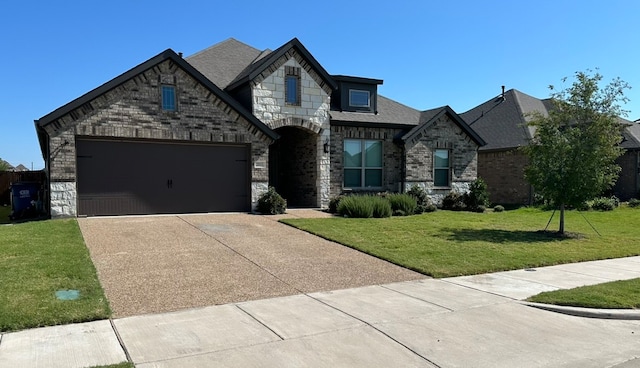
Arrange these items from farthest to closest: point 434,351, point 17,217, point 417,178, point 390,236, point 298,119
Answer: point 417,178 < point 298,119 < point 17,217 < point 390,236 < point 434,351

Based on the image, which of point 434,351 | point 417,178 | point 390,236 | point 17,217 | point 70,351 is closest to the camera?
point 70,351

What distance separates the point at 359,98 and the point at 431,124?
11.8 feet

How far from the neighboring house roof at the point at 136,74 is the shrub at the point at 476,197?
10054 mm

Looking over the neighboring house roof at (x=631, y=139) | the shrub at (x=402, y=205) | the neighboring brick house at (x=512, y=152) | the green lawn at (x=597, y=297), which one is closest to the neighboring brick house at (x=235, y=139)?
the shrub at (x=402, y=205)

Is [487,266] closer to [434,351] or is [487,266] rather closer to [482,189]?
[434,351]

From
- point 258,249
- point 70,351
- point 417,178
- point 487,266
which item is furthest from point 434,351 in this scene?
point 417,178

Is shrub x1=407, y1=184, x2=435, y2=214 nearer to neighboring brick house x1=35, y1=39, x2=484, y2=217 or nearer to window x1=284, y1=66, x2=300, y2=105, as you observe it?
neighboring brick house x1=35, y1=39, x2=484, y2=217

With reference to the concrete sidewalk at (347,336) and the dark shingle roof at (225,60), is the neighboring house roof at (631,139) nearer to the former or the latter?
the dark shingle roof at (225,60)

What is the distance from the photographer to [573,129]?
14148 millimetres

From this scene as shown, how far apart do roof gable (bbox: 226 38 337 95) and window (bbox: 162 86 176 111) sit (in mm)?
3237

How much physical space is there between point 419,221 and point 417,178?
5.71 metres

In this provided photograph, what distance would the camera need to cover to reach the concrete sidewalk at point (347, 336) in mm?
4805

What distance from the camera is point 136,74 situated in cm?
1524

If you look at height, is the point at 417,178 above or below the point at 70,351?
above
